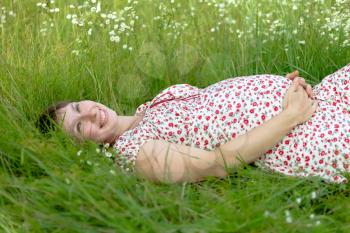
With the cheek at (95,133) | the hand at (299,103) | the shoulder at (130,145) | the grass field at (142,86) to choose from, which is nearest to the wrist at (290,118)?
the hand at (299,103)

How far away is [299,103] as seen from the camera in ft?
9.81

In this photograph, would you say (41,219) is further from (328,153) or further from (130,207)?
(328,153)

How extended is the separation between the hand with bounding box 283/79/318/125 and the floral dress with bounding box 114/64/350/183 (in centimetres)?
3

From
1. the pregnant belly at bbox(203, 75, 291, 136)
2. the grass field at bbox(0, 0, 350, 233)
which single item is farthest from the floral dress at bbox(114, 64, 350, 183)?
Result: the grass field at bbox(0, 0, 350, 233)

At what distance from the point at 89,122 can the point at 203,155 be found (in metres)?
0.66

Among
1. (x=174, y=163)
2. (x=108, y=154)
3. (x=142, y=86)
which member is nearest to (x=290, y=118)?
(x=174, y=163)

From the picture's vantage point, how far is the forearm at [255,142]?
2.86 metres

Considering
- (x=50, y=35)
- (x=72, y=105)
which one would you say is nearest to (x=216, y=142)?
(x=72, y=105)

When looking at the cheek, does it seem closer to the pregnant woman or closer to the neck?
the pregnant woman

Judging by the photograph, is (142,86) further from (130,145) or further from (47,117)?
(130,145)

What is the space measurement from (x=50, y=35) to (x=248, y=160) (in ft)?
7.26

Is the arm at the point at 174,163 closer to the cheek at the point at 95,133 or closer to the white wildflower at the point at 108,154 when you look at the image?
the white wildflower at the point at 108,154

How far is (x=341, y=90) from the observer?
316 cm

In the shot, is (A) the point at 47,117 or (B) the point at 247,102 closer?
(B) the point at 247,102
